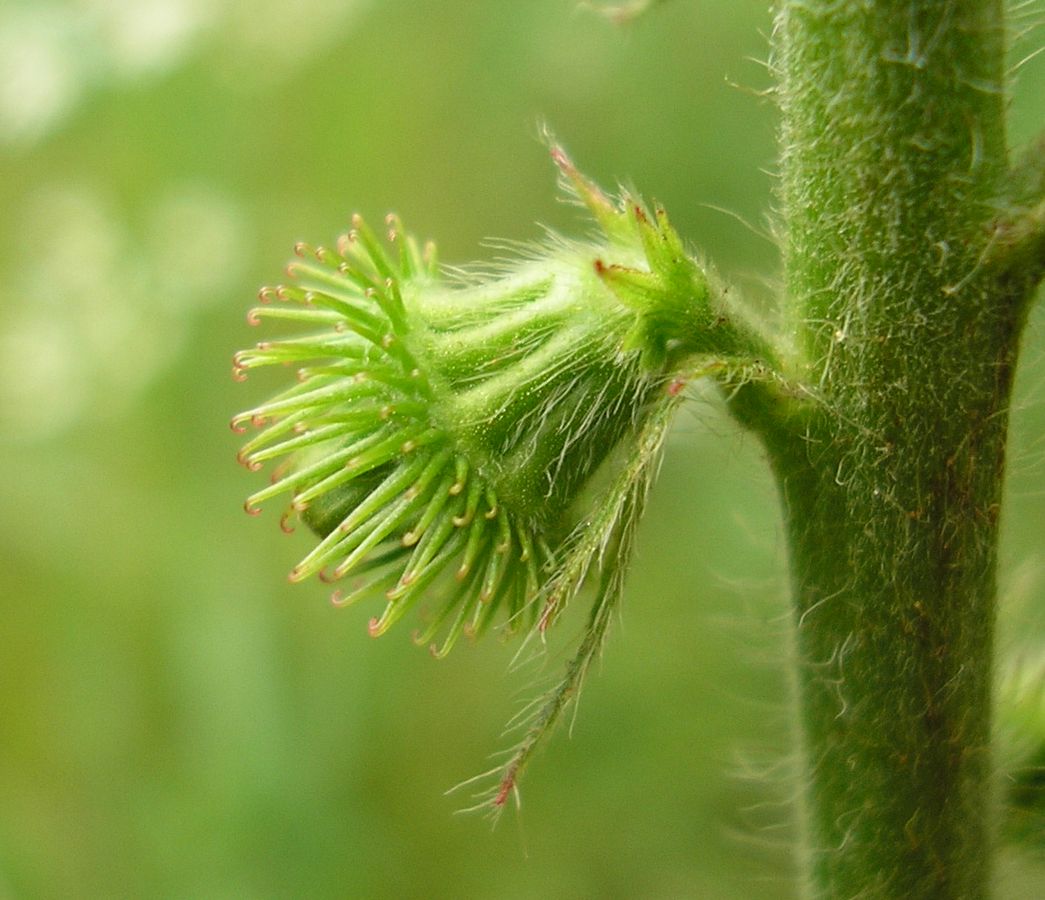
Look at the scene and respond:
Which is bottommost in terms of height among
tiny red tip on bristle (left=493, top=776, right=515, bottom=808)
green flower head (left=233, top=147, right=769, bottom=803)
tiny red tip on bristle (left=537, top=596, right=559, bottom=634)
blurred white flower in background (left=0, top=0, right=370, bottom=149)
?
tiny red tip on bristle (left=493, top=776, right=515, bottom=808)

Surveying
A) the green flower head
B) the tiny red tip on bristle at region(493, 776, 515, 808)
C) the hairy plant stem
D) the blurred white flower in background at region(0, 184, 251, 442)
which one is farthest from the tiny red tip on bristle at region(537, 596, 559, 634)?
the blurred white flower in background at region(0, 184, 251, 442)

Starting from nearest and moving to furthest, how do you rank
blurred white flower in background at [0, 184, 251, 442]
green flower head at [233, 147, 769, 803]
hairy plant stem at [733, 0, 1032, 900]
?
hairy plant stem at [733, 0, 1032, 900], green flower head at [233, 147, 769, 803], blurred white flower in background at [0, 184, 251, 442]

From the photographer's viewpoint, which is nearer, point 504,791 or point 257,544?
point 504,791

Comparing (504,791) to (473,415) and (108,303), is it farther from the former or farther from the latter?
(108,303)

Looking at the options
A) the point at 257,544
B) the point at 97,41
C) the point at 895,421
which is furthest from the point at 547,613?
the point at 97,41

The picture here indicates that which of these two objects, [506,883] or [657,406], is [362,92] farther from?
[657,406]

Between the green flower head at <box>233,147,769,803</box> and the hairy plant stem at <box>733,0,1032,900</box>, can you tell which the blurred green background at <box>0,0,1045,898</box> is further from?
the green flower head at <box>233,147,769,803</box>

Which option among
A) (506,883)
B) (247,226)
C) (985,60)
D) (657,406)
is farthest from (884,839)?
(247,226)
